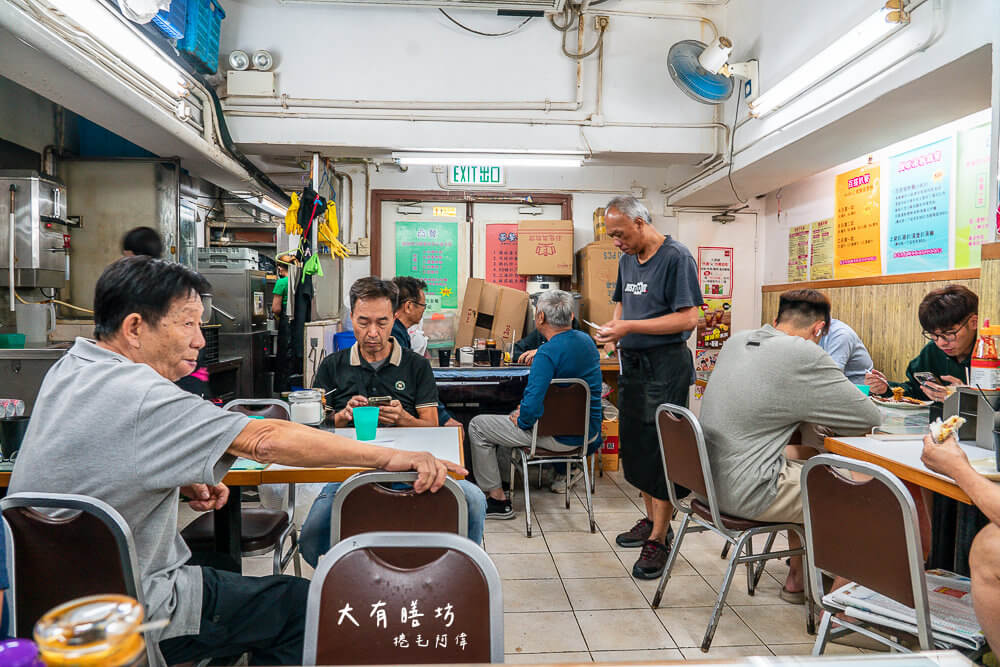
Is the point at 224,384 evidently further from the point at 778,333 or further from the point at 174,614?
the point at 778,333

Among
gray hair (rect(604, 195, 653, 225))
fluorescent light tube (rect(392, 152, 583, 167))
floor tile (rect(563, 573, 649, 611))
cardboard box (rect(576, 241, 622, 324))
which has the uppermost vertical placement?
fluorescent light tube (rect(392, 152, 583, 167))

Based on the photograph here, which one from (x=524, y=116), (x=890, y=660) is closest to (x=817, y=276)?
(x=524, y=116)

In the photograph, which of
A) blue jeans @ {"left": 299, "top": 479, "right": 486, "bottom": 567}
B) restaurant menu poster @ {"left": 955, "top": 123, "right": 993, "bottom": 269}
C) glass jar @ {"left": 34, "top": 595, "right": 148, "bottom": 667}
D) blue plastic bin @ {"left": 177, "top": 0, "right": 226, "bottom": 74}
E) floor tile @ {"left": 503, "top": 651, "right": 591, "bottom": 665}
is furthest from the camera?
blue plastic bin @ {"left": 177, "top": 0, "right": 226, "bottom": 74}

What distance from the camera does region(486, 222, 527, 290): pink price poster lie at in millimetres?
6227

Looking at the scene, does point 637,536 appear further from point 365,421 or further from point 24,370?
point 24,370

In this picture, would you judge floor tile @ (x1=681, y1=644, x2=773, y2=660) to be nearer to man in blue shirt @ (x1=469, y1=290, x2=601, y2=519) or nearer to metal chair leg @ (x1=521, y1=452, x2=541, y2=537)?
metal chair leg @ (x1=521, y1=452, x2=541, y2=537)

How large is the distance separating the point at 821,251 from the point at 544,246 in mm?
2416

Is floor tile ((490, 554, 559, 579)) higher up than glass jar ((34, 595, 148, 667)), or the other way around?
glass jar ((34, 595, 148, 667))

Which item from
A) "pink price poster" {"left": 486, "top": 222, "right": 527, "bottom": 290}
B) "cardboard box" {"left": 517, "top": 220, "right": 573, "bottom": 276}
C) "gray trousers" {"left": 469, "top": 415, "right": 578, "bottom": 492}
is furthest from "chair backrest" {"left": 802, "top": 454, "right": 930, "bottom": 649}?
"pink price poster" {"left": 486, "top": 222, "right": 527, "bottom": 290}

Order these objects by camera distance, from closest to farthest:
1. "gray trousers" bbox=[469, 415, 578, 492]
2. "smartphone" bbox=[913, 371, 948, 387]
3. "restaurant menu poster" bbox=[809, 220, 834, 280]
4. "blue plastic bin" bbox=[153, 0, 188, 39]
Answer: "smartphone" bbox=[913, 371, 948, 387] < "blue plastic bin" bbox=[153, 0, 188, 39] < "gray trousers" bbox=[469, 415, 578, 492] < "restaurant menu poster" bbox=[809, 220, 834, 280]

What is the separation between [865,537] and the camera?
1.53 m

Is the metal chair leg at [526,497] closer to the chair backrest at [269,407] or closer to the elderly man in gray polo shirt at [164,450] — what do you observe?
the chair backrest at [269,407]

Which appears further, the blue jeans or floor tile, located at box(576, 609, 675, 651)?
floor tile, located at box(576, 609, 675, 651)

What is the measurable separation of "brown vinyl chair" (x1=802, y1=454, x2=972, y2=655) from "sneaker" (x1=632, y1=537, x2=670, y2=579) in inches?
48.3
